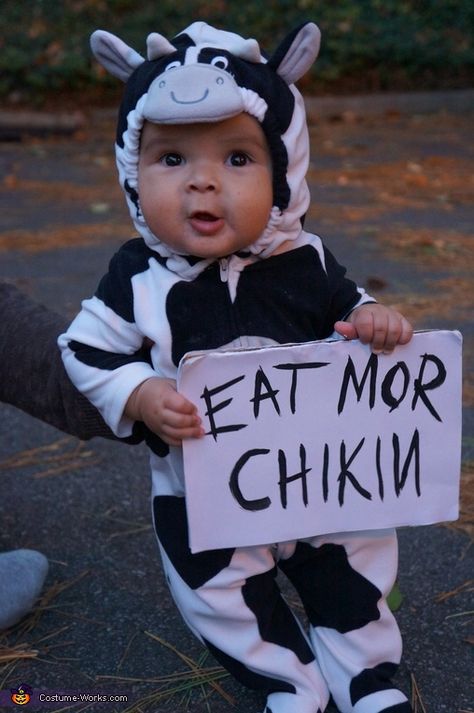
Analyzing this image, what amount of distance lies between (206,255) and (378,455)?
471mm

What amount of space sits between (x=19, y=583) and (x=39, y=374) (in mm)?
482

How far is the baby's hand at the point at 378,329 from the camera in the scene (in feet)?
6.23

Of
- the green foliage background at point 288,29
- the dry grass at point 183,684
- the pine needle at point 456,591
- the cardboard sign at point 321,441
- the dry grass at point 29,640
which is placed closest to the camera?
the cardboard sign at point 321,441

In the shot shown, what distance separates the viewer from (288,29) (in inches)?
413

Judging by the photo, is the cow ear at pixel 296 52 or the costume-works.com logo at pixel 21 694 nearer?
the cow ear at pixel 296 52

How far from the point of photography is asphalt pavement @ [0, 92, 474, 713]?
2.21 m

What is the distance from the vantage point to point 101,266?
5.28 metres

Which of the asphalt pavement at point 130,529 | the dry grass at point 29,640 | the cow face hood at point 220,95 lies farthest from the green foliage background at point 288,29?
the cow face hood at point 220,95

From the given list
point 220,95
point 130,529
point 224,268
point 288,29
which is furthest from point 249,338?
point 288,29

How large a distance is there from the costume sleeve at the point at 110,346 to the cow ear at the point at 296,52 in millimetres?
411

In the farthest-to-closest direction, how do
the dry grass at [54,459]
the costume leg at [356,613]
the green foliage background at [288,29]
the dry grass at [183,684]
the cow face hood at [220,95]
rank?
1. the green foliage background at [288,29]
2. the dry grass at [54,459]
3. the dry grass at [183,684]
4. the costume leg at [356,613]
5. the cow face hood at [220,95]

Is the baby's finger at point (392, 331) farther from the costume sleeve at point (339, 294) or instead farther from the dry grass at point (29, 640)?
the dry grass at point (29, 640)

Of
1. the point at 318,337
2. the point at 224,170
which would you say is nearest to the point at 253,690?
the point at 318,337

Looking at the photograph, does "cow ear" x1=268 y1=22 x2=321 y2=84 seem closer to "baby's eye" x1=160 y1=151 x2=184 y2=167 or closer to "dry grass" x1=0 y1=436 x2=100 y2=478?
"baby's eye" x1=160 y1=151 x2=184 y2=167
